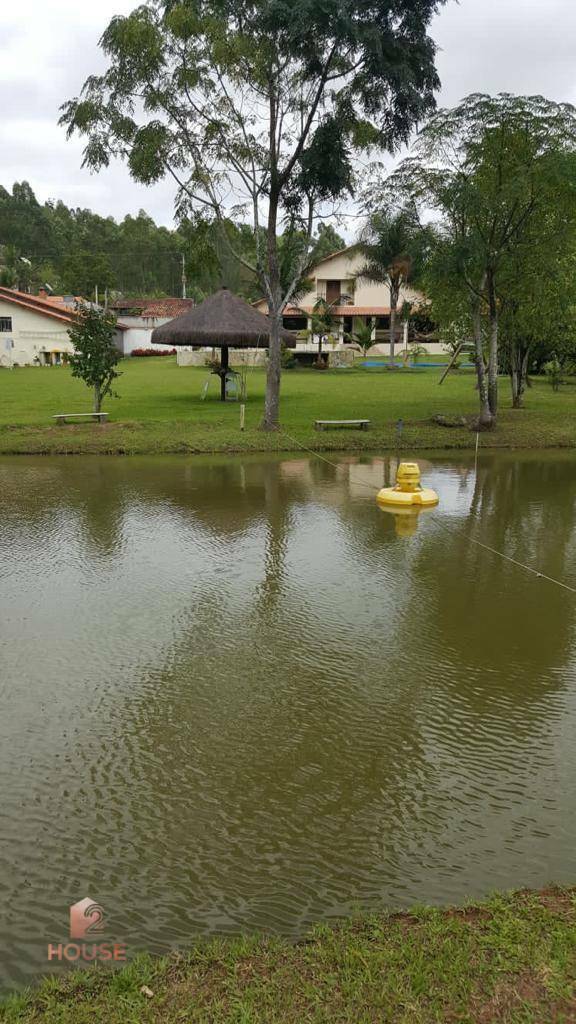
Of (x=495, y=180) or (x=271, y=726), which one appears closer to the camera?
(x=271, y=726)

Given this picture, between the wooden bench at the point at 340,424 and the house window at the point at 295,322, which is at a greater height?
the house window at the point at 295,322

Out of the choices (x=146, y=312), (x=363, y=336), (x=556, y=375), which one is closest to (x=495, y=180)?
(x=556, y=375)

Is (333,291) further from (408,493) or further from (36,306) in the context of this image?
(408,493)

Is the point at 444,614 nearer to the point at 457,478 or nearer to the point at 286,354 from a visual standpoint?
the point at 457,478

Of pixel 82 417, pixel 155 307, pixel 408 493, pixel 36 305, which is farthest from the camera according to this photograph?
pixel 155 307

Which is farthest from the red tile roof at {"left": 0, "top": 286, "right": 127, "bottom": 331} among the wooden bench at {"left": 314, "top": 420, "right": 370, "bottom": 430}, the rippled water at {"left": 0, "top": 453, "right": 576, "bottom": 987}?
the rippled water at {"left": 0, "top": 453, "right": 576, "bottom": 987}

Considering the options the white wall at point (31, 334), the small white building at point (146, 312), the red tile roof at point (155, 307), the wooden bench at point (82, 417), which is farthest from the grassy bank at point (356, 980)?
the red tile roof at point (155, 307)

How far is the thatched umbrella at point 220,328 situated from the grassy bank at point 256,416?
203 centimetres

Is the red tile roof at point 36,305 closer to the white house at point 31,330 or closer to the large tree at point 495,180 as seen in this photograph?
the white house at point 31,330

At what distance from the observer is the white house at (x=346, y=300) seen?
167 feet

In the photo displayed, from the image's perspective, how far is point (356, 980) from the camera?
309 centimetres

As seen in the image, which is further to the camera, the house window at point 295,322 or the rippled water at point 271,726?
the house window at point 295,322

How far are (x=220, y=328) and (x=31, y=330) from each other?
2489cm

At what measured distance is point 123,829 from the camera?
4.20 m
